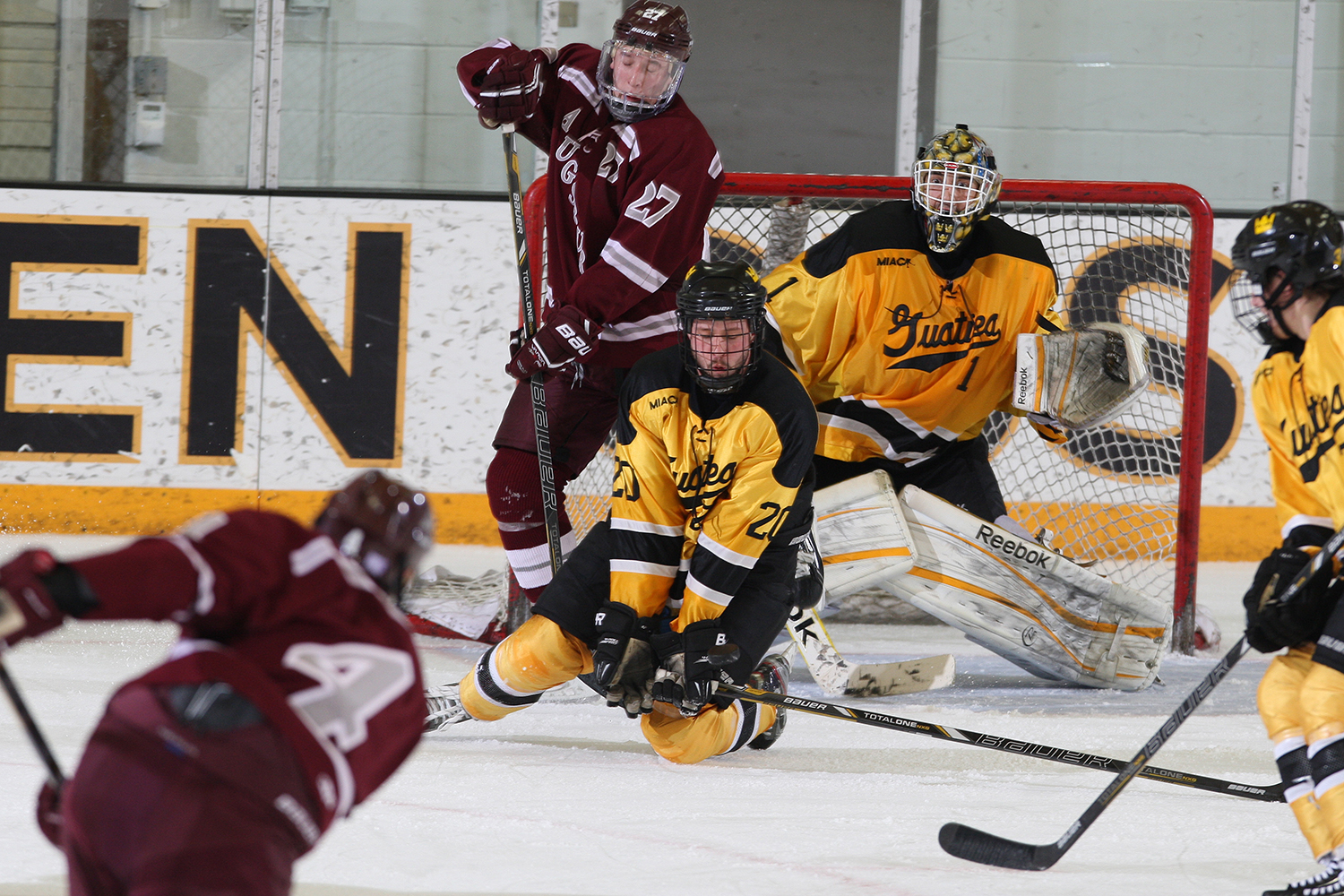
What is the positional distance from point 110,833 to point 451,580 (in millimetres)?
2966

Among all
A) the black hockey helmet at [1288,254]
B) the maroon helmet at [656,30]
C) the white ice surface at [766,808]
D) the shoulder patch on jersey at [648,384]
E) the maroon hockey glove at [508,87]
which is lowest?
the white ice surface at [766,808]

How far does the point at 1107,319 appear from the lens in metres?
4.57

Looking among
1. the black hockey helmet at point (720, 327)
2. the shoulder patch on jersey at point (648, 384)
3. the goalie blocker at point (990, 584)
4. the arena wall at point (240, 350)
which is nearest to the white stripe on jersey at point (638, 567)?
the shoulder patch on jersey at point (648, 384)

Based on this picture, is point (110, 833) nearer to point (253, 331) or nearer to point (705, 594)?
point (705, 594)

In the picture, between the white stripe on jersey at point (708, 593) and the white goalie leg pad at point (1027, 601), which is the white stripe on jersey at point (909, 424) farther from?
the white stripe on jersey at point (708, 593)

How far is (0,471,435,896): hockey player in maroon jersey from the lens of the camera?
3.42ft

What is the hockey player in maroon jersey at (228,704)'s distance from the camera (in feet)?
3.42

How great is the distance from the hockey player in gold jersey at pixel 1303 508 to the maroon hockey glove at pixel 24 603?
1.46 meters

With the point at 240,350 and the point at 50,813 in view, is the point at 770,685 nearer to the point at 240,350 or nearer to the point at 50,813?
the point at 50,813

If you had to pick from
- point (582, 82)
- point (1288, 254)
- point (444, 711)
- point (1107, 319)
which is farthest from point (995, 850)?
point (1107, 319)

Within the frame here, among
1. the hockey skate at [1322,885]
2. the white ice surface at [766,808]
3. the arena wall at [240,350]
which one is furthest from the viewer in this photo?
the arena wall at [240,350]

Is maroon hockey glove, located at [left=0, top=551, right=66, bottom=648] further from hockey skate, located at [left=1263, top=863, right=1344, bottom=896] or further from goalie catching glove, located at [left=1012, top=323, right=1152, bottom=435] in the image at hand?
goalie catching glove, located at [left=1012, top=323, right=1152, bottom=435]

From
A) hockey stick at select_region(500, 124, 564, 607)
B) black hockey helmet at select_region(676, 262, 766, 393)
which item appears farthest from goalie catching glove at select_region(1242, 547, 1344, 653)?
hockey stick at select_region(500, 124, 564, 607)

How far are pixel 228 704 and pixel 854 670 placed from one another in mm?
2124
